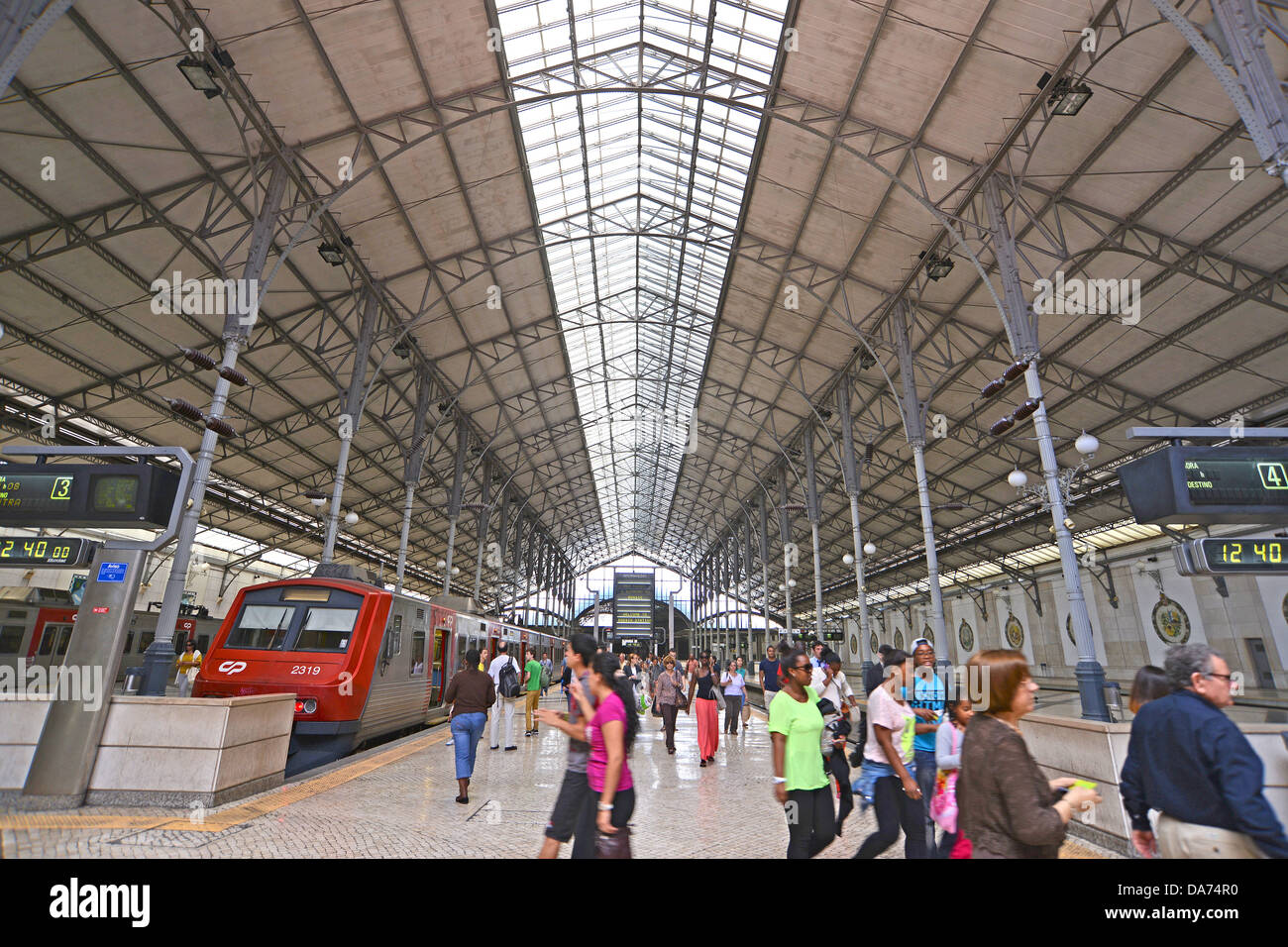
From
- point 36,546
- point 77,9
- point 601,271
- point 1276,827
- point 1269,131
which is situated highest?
point 601,271

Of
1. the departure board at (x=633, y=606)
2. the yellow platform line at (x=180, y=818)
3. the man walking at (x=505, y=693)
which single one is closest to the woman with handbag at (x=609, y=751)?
the yellow platform line at (x=180, y=818)

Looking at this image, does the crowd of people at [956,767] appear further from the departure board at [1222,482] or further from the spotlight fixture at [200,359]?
the spotlight fixture at [200,359]

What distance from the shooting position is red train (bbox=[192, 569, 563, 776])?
981 centimetres

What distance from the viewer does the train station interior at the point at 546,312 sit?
652 cm

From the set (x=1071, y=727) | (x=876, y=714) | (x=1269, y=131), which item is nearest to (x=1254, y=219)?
(x=1269, y=131)

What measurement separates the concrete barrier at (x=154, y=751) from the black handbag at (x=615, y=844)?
535cm

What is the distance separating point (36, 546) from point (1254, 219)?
20446 mm

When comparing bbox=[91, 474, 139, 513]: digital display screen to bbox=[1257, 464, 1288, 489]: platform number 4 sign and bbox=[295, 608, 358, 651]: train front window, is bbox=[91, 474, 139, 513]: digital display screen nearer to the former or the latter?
bbox=[295, 608, 358, 651]: train front window

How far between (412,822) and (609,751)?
4072 mm

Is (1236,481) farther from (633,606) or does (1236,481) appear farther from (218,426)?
(633,606)

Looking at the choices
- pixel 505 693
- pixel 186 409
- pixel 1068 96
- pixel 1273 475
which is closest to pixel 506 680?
pixel 505 693

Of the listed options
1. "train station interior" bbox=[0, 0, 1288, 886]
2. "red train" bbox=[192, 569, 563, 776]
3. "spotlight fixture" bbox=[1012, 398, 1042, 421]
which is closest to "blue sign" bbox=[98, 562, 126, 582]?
"train station interior" bbox=[0, 0, 1288, 886]
